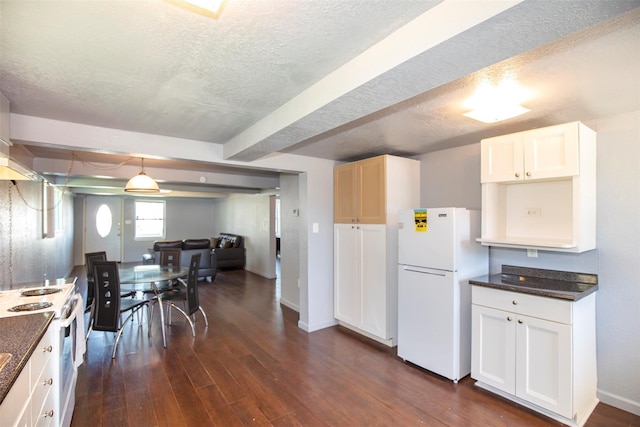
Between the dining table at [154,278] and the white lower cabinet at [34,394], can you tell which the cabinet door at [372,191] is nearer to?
the dining table at [154,278]

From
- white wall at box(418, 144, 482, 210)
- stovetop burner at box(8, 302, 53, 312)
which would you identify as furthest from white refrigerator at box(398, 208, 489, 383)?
stovetop burner at box(8, 302, 53, 312)

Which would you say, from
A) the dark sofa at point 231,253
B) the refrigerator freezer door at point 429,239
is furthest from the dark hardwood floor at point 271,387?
the dark sofa at point 231,253

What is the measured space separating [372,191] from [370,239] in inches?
21.3

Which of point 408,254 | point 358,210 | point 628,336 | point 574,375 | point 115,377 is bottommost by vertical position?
point 115,377

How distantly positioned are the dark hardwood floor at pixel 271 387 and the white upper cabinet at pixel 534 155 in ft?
5.75

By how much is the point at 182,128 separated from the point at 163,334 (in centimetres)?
230

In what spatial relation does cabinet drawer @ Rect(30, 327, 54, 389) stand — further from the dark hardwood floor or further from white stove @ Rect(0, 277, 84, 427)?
the dark hardwood floor

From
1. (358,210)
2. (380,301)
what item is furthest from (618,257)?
(358,210)

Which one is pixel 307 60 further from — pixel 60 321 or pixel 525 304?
pixel 525 304

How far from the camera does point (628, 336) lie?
2.30m

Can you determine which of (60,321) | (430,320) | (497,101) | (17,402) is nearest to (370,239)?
(430,320)

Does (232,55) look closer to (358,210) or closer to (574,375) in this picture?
(358,210)

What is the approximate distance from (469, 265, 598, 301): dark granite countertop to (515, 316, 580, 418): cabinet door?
21 centimetres

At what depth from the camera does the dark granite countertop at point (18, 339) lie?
1.03m
